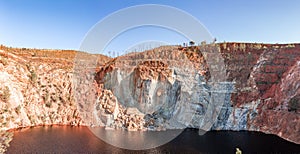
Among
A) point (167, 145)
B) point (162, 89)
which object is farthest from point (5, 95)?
point (167, 145)

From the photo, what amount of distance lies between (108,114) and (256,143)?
24693mm

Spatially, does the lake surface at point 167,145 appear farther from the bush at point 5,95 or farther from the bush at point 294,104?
the bush at point 5,95

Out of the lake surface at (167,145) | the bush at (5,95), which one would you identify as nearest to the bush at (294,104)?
the lake surface at (167,145)

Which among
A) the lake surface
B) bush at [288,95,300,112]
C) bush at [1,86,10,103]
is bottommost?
the lake surface

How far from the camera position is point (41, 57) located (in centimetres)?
5103

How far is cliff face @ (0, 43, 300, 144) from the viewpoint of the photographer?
136 ft

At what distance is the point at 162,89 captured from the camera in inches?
1826

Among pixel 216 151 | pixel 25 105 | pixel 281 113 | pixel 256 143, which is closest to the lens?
pixel 216 151

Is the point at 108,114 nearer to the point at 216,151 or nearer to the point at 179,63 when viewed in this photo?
the point at 179,63

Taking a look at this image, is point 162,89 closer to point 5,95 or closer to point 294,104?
point 294,104

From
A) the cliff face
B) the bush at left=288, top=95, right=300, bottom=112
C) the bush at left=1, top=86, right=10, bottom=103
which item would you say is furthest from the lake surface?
the cliff face

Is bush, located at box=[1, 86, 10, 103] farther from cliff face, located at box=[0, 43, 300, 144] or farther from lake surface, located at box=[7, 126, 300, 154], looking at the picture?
lake surface, located at box=[7, 126, 300, 154]

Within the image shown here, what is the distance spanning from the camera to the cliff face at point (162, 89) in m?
41.5

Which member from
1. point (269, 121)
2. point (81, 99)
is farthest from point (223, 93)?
point (81, 99)
